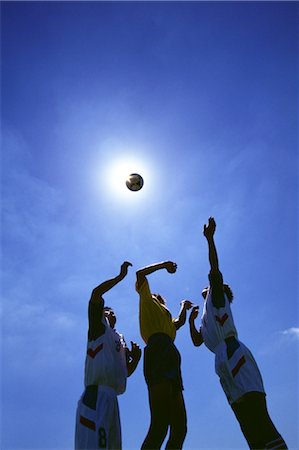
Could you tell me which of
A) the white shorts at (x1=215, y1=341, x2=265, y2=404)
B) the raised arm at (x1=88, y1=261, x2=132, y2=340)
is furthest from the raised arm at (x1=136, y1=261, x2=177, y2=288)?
the white shorts at (x1=215, y1=341, x2=265, y2=404)

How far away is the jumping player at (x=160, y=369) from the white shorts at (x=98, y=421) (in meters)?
0.49

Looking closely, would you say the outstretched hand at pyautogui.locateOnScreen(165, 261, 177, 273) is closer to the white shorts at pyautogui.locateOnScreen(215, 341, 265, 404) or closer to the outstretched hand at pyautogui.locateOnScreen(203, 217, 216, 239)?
the outstretched hand at pyautogui.locateOnScreen(203, 217, 216, 239)

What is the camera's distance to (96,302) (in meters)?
6.07

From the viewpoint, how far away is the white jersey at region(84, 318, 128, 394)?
5.56m

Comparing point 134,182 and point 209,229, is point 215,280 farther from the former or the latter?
point 134,182

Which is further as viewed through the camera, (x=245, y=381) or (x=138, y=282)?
(x=138, y=282)

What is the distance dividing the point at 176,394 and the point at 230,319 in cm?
139

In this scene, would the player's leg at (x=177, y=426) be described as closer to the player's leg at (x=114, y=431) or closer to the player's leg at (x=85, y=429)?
the player's leg at (x=114, y=431)

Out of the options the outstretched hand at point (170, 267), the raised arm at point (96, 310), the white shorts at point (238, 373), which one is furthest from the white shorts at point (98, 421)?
the outstretched hand at point (170, 267)

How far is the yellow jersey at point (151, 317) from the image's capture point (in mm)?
6258

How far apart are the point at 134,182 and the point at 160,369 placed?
4.39 meters

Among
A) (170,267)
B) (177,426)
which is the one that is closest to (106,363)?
(177,426)

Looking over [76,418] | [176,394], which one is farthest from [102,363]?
[176,394]

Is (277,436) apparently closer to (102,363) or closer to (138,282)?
(102,363)
